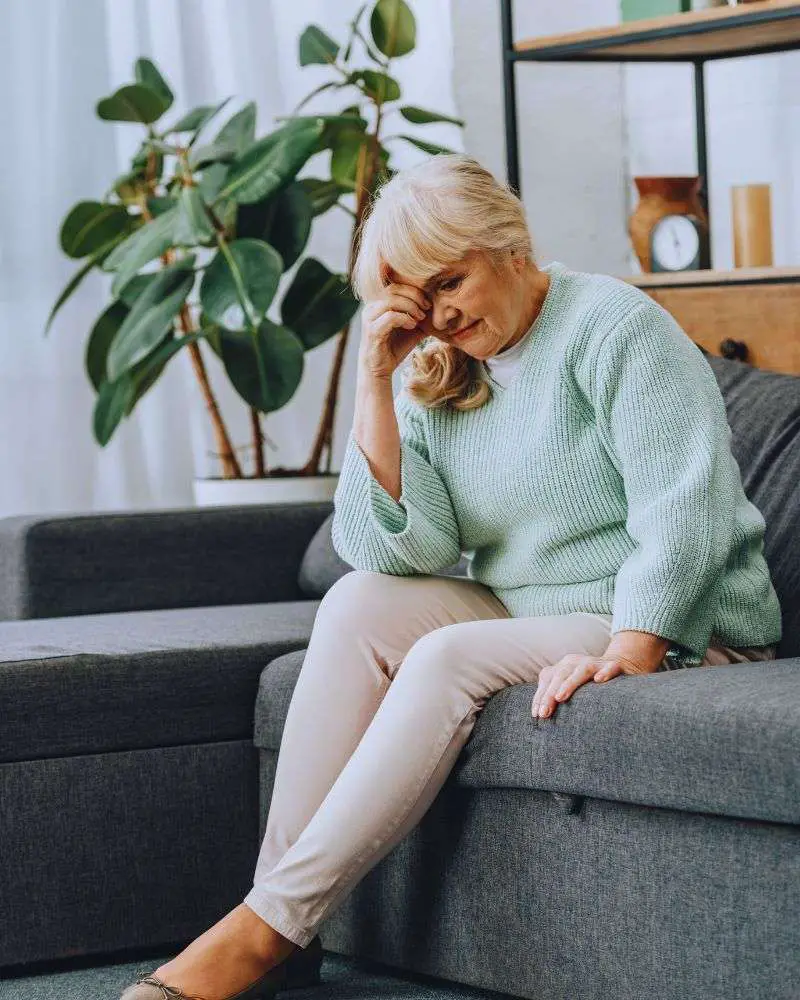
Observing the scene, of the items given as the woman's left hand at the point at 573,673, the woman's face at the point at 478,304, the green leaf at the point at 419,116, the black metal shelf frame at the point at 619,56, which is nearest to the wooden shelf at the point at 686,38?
the black metal shelf frame at the point at 619,56

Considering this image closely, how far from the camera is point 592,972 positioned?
155cm

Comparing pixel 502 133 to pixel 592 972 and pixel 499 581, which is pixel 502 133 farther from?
pixel 592 972

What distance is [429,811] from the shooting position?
5.76 ft

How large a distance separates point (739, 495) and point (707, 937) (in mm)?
541

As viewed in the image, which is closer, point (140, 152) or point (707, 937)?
point (707, 937)

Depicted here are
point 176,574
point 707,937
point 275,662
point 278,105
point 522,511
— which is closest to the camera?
point 707,937

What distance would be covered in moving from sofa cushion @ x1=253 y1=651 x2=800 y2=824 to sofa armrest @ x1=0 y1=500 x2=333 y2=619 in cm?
101

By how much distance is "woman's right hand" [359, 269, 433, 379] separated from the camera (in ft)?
5.89

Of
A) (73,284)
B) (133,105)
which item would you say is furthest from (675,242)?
(73,284)

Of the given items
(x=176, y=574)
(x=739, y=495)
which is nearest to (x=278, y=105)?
(x=176, y=574)

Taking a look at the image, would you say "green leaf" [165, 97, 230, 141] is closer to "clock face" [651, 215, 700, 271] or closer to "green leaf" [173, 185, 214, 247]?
"green leaf" [173, 185, 214, 247]

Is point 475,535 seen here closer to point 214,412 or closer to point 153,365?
point 153,365

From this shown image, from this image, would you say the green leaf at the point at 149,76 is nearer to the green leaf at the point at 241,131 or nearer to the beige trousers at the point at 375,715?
the green leaf at the point at 241,131

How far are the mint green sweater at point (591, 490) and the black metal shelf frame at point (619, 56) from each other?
0.97 m
